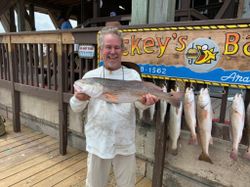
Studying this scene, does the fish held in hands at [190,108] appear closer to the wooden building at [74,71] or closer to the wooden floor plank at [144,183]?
the wooden building at [74,71]

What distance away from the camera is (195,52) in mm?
2137

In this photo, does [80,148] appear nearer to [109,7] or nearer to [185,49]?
→ [185,49]

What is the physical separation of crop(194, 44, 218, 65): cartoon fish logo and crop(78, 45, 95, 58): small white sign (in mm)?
1505

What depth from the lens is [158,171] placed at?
265 centimetres

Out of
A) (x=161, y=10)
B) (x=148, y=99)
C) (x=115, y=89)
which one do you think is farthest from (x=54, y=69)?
(x=148, y=99)

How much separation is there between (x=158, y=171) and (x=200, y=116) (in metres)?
0.97

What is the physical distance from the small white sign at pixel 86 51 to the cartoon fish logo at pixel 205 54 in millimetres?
1505

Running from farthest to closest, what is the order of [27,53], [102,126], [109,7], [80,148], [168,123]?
[109,7] < [27,53] < [80,148] < [168,123] < [102,126]

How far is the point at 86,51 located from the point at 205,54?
169 cm

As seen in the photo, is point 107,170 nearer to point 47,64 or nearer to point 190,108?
point 190,108

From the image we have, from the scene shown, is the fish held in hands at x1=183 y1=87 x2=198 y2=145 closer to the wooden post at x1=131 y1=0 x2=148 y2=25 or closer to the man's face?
the man's face

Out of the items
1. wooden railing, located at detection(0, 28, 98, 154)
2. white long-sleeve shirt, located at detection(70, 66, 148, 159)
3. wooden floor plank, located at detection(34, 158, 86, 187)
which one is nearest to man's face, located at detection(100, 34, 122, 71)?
white long-sleeve shirt, located at detection(70, 66, 148, 159)

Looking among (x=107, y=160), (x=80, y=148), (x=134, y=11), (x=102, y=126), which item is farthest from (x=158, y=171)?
(x=134, y=11)

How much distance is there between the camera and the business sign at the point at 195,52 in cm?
191
